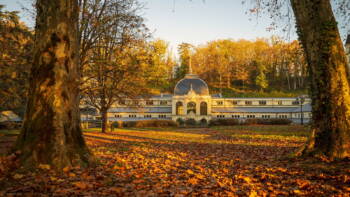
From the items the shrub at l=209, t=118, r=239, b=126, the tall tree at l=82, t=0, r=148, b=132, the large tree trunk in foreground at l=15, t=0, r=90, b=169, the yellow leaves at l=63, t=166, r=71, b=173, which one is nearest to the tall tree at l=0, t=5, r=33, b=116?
the tall tree at l=82, t=0, r=148, b=132

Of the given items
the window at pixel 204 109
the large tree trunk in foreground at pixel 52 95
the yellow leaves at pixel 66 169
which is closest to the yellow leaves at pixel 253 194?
the yellow leaves at pixel 66 169

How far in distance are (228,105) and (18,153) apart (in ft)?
192

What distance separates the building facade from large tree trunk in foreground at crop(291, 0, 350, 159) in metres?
45.6

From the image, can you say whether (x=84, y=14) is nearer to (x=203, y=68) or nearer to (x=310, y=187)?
(x=310, y=187)

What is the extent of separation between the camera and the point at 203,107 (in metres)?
57.0

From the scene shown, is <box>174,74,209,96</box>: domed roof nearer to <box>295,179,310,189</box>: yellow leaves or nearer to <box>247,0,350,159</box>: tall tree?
<box>247,0,350,159</box>: tall tree

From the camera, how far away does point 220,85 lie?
261ft

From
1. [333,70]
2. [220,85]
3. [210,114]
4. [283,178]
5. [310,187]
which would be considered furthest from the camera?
[220,85]

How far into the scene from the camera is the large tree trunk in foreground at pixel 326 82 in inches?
288

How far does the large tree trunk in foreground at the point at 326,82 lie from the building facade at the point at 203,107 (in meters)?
45.6

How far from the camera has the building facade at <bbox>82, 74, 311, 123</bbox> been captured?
56.3 m

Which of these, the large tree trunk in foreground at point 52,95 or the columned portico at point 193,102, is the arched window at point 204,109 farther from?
the large tree trunk in foreground at point 52,95

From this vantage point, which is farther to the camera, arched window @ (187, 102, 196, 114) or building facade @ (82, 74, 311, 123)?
arched window @ (187, 102, 196, 114)

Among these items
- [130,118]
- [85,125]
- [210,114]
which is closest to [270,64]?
[210,114]
